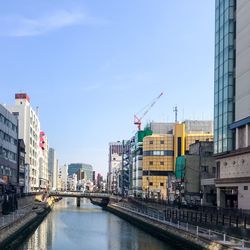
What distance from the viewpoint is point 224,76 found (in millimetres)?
87250

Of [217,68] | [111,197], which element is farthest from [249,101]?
[111,197]

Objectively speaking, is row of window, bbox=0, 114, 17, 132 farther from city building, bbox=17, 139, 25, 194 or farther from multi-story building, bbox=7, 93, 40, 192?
multi-story building, bbox=7, 93, 40, 192

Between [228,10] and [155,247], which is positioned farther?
[228,10]

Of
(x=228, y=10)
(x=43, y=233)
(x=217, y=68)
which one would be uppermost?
(x=228, y=10)

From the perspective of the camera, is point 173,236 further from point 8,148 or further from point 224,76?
point 8,148

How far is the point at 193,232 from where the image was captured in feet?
185

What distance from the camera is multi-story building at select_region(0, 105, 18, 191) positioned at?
10831 centimetres

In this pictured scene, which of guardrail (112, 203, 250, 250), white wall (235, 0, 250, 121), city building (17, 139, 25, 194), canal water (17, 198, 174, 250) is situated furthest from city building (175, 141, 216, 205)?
guardrail (112, 203, 250, 250)

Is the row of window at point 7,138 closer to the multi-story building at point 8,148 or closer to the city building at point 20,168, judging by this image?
the multi-story building at point 8,148

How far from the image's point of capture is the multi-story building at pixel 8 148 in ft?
355

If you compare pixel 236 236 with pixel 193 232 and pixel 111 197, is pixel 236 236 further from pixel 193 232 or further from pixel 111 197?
pixel 111 197

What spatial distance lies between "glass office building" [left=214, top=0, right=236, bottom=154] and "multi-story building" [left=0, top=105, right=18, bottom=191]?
45.6 meters

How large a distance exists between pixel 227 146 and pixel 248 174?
11.4 meters

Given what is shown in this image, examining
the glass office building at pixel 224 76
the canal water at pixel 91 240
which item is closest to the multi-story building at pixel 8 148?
the canal water at pixel 91 240
